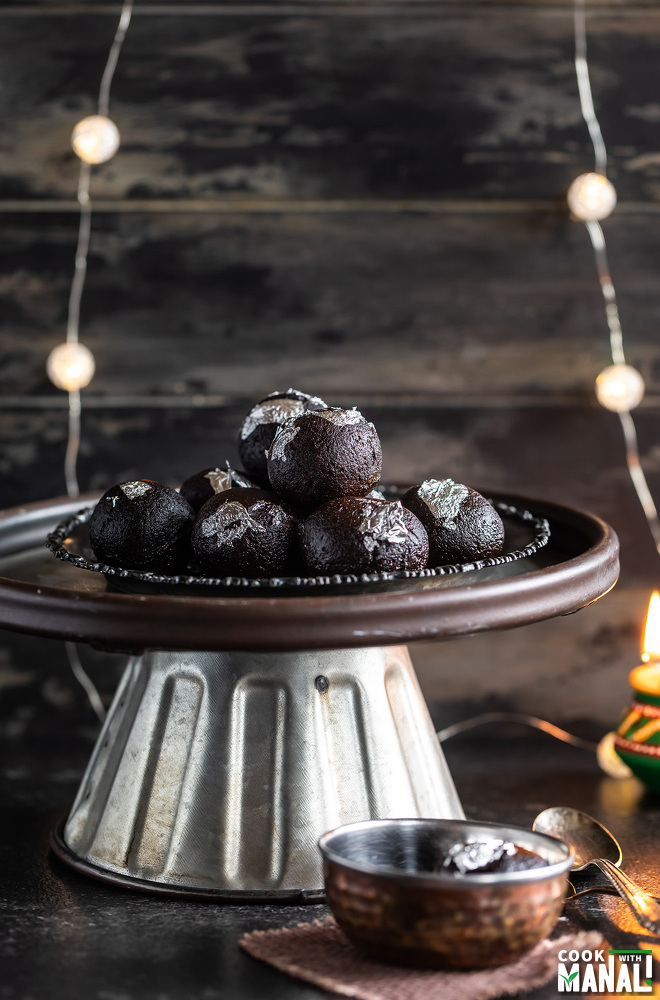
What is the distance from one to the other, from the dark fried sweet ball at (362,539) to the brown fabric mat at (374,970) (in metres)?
0.33

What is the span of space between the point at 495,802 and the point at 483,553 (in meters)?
0.58

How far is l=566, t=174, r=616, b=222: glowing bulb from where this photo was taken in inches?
57.8

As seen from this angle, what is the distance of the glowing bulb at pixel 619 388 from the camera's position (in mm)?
1519

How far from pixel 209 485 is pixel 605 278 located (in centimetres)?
85

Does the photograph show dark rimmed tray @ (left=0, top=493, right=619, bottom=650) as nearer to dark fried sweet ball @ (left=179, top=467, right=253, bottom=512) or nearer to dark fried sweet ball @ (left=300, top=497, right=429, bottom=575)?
dark fried sweet ball @ (left=300, top=497, right=429, bottom=575)

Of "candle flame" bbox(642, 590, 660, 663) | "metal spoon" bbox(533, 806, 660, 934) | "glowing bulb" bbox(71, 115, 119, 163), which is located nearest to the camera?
"metal spoon" bbox(533, 806, 660, 934)

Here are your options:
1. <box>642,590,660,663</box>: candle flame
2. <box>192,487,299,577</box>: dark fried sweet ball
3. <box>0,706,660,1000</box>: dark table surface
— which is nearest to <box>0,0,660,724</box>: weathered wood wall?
<box>642,590,660,663</box>: candle flame

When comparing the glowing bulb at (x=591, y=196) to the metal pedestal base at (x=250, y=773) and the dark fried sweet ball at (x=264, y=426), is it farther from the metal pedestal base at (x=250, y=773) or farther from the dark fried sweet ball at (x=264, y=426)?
the metal pedestal base at (x=250, y=773)

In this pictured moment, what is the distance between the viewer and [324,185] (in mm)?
1519

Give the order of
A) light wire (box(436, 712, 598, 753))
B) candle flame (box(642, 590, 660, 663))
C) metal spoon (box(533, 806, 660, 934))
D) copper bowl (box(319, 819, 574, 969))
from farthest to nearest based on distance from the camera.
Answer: light wire (box(436, 712, 598, 753)) < candle flame (box(642, 590, 660, 663)) < metal spoon (box(533, 806, 660, 934)) < copper bowl (box(319, 819, 574, 969))

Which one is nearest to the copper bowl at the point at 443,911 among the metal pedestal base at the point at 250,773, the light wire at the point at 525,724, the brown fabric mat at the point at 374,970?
the brown fabric mat at the point at 374,970

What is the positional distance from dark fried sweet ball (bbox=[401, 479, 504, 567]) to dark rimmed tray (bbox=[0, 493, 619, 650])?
0.05 meters

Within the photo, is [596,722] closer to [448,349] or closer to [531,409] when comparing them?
[531,409]

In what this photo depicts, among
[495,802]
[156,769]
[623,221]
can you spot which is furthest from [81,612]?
[623,221]
